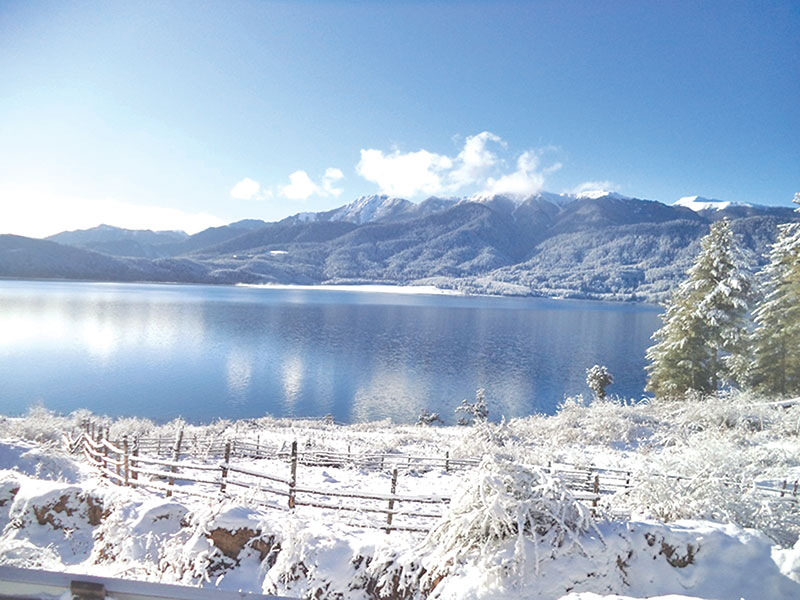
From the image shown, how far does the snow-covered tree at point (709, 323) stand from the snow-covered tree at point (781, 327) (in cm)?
100

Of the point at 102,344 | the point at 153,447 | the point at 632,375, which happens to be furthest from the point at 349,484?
the point at 102,344

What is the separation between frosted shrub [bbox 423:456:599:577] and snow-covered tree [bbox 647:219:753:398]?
26.0 meters

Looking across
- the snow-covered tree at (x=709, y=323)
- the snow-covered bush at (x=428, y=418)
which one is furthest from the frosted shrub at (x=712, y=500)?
the snow-covered bush at (x=428, y=418)

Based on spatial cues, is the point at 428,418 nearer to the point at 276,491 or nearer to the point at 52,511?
the point at 276,491

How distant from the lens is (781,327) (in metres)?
23.4

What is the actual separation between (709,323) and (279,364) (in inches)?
1758

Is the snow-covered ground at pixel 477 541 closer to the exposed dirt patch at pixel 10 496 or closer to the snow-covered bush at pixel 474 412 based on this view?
the exposed dirt patch at pixel 10 496

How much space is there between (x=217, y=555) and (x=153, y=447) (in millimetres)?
17218

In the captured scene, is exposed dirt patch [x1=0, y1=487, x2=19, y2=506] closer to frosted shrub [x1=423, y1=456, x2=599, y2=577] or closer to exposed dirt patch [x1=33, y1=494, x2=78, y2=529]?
exposed dirt patch [x1=33, y1=494, x2=78, y2=529]

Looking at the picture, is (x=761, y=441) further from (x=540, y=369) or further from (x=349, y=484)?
(x=540, y=369)

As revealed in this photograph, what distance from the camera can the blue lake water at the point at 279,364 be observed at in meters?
39.2

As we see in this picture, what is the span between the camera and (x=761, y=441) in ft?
50.3

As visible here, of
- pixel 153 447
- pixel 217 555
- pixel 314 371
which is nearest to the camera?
pixel 217 555

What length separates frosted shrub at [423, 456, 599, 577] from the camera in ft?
12.3
